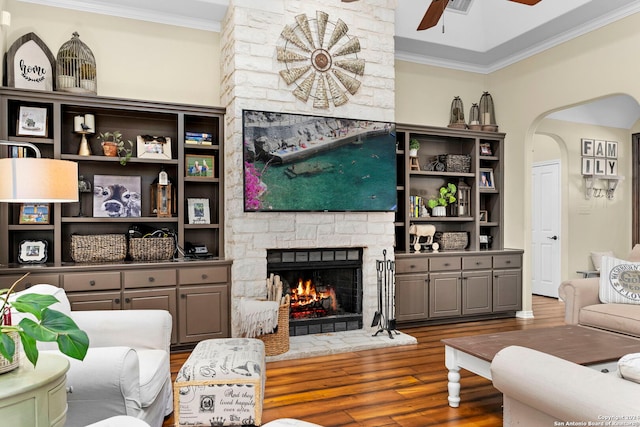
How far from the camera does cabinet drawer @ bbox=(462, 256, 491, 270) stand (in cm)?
536

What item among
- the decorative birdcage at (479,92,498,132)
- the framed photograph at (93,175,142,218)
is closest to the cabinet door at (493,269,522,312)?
the decorative birdcage at (479,92,498,132)

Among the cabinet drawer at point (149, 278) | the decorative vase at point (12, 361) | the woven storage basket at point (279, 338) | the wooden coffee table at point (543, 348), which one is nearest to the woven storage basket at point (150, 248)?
the cabinet drawer at point (149, 278)

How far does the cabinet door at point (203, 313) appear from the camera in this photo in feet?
13.5

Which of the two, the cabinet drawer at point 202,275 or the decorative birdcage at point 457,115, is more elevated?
the decorative birdcage at point 457,115

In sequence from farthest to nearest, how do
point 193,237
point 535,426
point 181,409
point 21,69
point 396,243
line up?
1. point 396,243
2. point 193,237
3. point 21,69
4. point 181,409
5. point 535,426

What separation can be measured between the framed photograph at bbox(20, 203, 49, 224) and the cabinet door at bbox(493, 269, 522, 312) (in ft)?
15.8

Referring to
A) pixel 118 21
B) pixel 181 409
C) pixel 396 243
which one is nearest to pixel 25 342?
pixel 181 409

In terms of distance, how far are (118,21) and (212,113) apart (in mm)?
1275

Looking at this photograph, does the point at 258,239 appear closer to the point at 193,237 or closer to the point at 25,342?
the point at 193,237

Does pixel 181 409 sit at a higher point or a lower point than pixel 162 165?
lower

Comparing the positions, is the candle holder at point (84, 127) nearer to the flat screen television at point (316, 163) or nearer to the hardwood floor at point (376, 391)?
the flat screen television at point (316, 163)

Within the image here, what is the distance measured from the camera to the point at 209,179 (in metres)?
4.49

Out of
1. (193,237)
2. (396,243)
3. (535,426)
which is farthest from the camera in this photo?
(396,243)

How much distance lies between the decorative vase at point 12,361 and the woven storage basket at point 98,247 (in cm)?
247
